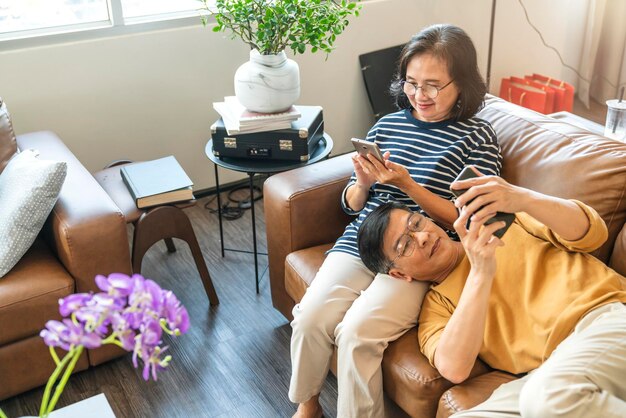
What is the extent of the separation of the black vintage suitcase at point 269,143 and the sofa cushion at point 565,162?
2.13ft

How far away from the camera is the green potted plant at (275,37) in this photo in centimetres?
233

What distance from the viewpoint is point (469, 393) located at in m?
1.59

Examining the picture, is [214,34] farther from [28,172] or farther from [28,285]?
[28,285]

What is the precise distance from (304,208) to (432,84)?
54 cm

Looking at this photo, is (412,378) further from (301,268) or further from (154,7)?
(154,7)

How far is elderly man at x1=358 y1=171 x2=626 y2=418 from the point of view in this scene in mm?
1438

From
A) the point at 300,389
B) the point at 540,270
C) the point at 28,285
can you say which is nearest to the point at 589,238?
the point at 540,270

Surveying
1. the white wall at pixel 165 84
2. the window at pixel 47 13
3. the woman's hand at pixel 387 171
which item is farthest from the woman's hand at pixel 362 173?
the window at pixel 47 13

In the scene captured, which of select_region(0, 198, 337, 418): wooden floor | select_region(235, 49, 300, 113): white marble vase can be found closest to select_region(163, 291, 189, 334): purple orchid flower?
select_region(0, 198, 337, 418): wooden floor

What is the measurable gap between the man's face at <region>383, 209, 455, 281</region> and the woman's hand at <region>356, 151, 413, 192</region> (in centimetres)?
15

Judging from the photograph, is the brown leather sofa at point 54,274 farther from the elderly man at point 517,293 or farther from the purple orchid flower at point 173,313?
the purple orchid flower at point 173,313

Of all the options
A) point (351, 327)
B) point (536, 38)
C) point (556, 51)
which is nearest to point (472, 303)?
point (351, 327)

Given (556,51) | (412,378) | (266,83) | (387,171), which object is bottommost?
(412,378)

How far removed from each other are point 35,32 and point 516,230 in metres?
2.11
